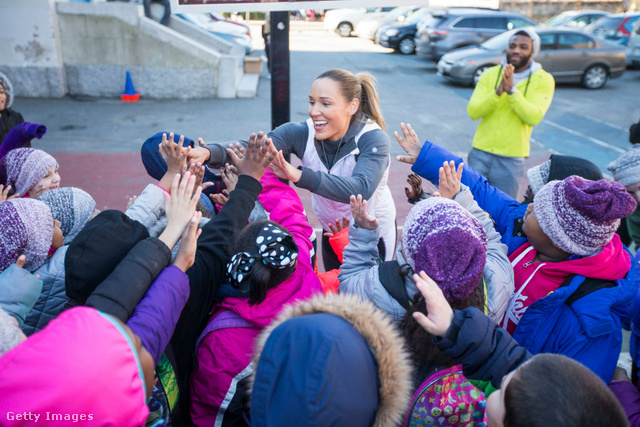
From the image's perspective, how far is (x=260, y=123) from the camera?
30.5 feet

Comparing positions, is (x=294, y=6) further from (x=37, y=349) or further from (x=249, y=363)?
(x=37, y=349)

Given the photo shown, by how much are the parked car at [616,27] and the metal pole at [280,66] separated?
15.4 meters

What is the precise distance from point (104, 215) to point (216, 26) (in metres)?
15.8

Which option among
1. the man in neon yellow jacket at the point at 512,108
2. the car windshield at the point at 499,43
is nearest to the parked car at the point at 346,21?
the car windshield at the point at 499,43

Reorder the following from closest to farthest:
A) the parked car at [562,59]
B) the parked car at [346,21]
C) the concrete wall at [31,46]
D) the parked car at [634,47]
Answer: the concrete wall at [31,46] < the parked car at [562,59] < the parked car at [634,47] < the parked car at [346,21]

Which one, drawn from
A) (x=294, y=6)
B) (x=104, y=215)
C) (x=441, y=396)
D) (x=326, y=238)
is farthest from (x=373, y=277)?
(x=294, y=6)

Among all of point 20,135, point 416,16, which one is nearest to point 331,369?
point 20,135

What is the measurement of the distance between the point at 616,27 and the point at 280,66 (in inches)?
651

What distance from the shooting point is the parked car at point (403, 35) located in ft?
62.0

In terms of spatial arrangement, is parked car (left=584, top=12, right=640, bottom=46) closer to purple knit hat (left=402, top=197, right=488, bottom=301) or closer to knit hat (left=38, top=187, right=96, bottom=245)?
purple knit hat (left=402, top=197, right=488, bottom=301)

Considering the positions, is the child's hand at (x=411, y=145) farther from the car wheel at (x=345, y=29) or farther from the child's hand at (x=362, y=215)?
the car wheel at (x=345, y=29)

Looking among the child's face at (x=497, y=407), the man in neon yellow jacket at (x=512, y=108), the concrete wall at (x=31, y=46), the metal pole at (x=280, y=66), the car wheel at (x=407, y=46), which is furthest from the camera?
the car wheel at (x=407, y=46)
